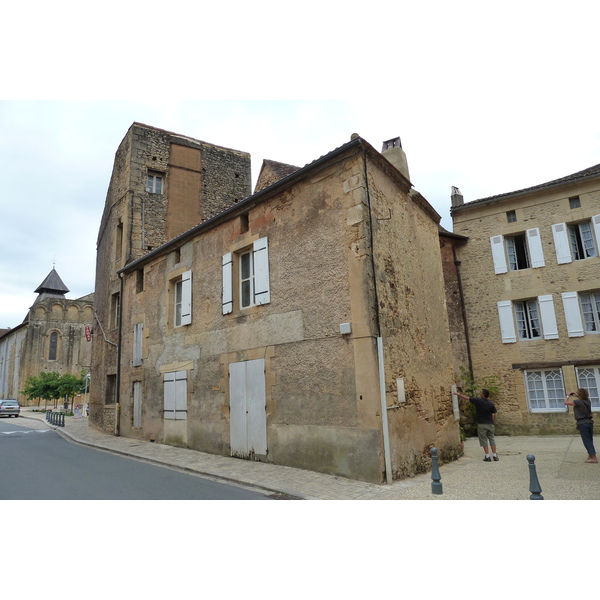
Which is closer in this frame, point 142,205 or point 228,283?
point 228,283

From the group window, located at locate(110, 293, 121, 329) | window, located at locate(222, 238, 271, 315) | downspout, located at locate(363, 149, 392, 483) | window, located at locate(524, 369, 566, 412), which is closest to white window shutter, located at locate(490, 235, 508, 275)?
window, located at locate(524, 369, 566, 412)

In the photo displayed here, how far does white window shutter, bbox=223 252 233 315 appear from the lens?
9142 mm

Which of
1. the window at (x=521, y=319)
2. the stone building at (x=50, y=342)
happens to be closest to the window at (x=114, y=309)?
the window at (x=521, y=319)

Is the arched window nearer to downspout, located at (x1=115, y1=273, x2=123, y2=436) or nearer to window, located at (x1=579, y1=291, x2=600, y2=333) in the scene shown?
downspout, located at (x1=115, y1=273, x2=123, y2=436)

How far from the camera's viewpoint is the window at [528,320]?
12.9 meters

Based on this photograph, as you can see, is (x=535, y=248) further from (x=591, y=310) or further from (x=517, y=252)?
(x=591, y=310)

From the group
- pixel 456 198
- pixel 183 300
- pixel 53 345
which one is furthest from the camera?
pixel 53 345

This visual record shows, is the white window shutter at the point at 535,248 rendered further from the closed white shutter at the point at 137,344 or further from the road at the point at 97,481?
the closed white shutter at the point at 137,344

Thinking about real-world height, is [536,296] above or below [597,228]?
below

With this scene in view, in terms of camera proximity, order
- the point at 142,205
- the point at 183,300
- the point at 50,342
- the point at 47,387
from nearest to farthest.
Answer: the point at 183,300, the point at 142,205, the point at 47,387, the point at 50,342

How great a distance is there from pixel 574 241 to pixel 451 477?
936 cm

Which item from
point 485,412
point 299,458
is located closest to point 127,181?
point 299,458

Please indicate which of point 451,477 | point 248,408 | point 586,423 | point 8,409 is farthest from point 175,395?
point 8,409

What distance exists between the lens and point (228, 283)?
9273 millimetres
